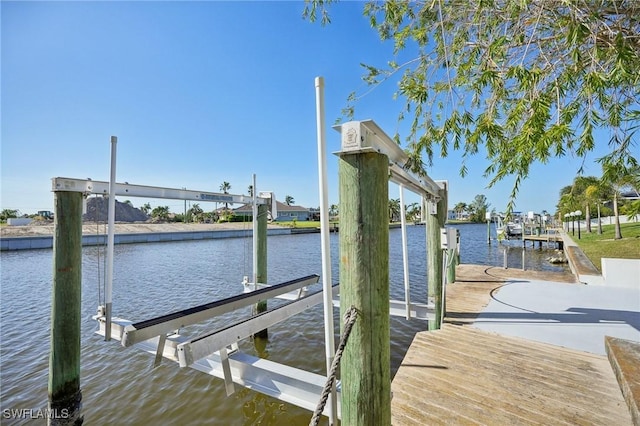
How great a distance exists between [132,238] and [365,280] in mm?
38471

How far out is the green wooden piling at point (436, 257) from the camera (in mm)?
4640

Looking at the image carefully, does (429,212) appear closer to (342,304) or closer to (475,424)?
(475,424)

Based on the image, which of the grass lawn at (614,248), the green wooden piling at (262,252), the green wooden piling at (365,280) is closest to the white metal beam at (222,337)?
the green wooden piling at (365,280)

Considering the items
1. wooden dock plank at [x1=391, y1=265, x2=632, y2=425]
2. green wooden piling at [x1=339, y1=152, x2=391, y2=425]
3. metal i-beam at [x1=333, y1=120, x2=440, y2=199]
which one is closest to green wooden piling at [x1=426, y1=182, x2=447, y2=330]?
wooden dock plank at [x1=391, y1=265, x2=632, y2=425]

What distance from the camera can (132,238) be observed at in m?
32.8

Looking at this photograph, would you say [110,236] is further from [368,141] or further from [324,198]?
[368,141]

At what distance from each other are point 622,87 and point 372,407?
416cm

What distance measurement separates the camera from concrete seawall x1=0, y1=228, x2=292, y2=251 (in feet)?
83.0

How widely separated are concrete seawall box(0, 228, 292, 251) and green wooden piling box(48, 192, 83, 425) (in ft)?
52.4

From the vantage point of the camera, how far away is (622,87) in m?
3.01

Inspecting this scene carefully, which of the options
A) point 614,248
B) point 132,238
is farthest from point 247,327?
point 132,238

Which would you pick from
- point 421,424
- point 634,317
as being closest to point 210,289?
point 421,424

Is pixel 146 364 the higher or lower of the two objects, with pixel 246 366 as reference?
lower

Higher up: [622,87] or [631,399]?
[622,87]
